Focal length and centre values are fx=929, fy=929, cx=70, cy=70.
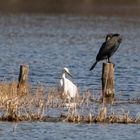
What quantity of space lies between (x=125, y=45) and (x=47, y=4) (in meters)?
31.1

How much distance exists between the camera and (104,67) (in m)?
21.2

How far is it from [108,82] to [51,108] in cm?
243

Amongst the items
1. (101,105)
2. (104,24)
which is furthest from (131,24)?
(101,105)

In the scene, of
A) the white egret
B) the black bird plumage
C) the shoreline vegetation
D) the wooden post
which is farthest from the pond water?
the shoreline vegetation

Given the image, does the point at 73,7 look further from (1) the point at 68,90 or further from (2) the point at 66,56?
(1) the point at 68,90

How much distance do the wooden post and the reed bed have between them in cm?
25

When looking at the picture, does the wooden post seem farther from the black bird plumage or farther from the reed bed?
the black bird plumage

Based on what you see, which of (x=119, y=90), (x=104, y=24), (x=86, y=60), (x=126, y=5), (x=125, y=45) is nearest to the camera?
(x=119, y=90)

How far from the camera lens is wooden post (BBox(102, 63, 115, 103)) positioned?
69.6 ft

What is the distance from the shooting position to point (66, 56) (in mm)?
34438

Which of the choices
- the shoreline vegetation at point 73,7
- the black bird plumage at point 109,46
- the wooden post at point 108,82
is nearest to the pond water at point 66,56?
the black bird plumage at point 109,46

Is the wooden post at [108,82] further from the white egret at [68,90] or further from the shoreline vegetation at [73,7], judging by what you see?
the shoreline vegetation at [73,7]

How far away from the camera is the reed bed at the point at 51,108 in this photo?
17.7m

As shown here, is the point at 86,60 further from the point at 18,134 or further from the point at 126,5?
the point at 126,5
